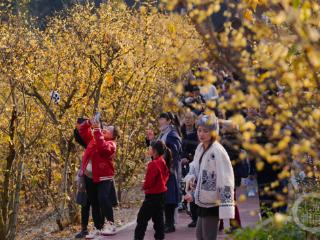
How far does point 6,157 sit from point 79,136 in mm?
3139

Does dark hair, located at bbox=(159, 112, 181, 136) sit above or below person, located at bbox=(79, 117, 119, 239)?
above

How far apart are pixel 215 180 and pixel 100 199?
3.23 m

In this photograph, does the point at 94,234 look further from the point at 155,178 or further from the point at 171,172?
the point at 155,178

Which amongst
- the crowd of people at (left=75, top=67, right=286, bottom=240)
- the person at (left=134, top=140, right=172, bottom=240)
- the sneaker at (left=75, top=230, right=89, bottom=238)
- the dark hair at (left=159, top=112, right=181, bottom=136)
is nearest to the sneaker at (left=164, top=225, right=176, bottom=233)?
the crowd of people at (left=75, top=67, right=286, bottom=240)

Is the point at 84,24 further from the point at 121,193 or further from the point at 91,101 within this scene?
the point at 121,193

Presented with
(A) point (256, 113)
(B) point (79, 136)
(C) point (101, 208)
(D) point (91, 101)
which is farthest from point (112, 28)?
(A) point (256, 113)

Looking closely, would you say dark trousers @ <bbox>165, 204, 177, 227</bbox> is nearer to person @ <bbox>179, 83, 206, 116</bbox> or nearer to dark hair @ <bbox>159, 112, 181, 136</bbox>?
dark hair @ <bbox>159, 112, 181, 136</bbox>

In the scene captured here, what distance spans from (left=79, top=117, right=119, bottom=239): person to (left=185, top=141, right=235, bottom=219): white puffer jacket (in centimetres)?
271

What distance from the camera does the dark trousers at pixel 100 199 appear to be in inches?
404

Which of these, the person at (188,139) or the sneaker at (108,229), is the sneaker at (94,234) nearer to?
the sneaker at (108,229)

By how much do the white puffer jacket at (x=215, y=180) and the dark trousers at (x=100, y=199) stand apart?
9.67 feet

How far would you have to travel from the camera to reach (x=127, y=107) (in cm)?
1375

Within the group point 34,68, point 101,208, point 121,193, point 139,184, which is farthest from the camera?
point 139,184

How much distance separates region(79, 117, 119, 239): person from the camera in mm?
10031
